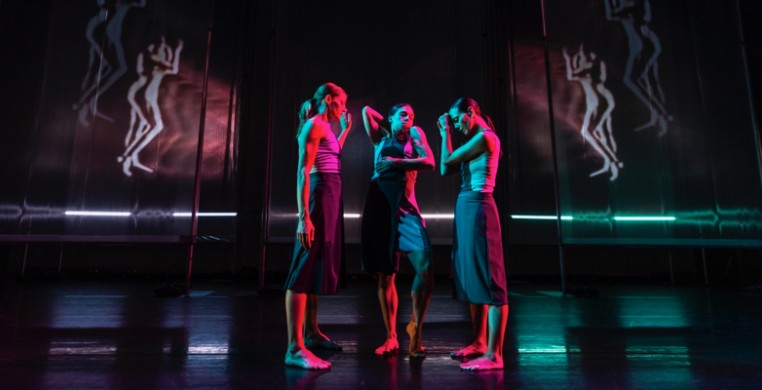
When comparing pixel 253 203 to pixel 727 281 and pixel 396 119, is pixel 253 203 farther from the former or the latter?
pixel 727 281

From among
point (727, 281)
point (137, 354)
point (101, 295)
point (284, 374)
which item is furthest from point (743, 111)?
point (101, 295)

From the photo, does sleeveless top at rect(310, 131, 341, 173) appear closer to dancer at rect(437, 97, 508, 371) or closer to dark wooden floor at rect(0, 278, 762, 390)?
dancer at rect(437, 97, 508, 371)

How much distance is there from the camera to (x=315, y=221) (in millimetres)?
1970

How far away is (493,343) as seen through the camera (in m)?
1.89

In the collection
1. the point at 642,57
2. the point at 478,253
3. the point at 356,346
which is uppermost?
the point at 642,57

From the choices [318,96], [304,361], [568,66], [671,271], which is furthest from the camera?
[671,271]

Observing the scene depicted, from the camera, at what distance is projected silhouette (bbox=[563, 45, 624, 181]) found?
5156 millimetres

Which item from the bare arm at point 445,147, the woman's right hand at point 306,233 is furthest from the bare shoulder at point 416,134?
the woman's right hand at point 306,233

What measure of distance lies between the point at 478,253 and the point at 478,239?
67 millimetres

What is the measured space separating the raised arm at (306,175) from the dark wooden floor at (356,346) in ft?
2.03

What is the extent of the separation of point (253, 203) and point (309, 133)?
18.0ft

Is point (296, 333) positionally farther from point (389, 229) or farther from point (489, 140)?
point (489, 140)

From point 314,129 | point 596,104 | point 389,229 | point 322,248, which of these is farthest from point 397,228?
point 596,104

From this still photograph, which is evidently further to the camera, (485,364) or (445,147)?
(445,147)
